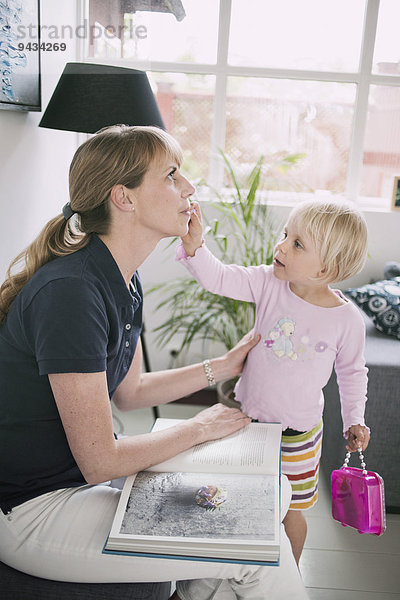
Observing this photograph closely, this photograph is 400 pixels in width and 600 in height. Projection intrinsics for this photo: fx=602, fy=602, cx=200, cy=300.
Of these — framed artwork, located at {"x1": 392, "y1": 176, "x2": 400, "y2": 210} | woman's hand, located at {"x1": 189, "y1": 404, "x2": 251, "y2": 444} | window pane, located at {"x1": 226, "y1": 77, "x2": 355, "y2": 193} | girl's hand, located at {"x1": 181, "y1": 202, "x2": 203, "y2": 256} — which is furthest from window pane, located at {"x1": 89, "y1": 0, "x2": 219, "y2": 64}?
woman's hand, located at {"x1": 189, "y1": 404, "x2": 251, "y2": 444}

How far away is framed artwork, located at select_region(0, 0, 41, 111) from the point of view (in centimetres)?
164

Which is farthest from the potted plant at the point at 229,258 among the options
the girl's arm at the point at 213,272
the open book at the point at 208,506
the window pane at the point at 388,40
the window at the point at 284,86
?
the open book at the point at 208,506

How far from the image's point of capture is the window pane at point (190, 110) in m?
3.02

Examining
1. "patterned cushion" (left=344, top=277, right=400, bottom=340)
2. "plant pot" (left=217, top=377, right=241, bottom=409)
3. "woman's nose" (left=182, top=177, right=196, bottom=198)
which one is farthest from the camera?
"plant pot" (left=217, top=377, right=241, bottom=409)

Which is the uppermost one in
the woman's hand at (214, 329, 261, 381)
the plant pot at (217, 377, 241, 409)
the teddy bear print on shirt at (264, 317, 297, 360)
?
the teddy bear print on shirt at (264, 317, 297, 360)

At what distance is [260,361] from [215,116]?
1.84 m

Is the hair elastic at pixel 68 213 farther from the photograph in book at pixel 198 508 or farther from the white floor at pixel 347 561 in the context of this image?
the white floor at pixel 347 561

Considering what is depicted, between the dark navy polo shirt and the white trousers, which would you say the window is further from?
the white trousers

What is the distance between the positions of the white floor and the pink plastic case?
402mm

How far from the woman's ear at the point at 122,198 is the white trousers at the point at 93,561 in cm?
60

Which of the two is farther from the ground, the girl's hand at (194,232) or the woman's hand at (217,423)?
the girl's hand at (194,232)

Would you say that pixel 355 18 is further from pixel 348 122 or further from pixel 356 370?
pixel 356 370

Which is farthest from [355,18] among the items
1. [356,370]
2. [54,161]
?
[356,370]

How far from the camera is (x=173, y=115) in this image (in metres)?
3.08
